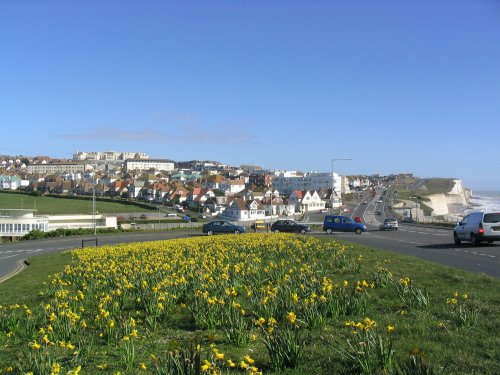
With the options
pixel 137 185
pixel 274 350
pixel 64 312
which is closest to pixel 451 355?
pixel 274 350

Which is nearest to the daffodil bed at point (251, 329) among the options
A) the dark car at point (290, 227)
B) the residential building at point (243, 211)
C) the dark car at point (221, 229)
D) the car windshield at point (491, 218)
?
the car windshield at point (491, 218)

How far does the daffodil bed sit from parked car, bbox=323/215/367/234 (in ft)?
104

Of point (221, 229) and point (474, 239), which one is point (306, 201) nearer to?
point (221, 229)

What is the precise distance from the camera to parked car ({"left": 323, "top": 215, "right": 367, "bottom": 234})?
145 feet

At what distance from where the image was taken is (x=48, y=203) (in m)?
123

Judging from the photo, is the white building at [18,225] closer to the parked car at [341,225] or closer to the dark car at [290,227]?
the dark car at [290,227]

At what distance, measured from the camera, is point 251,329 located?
24.0ft

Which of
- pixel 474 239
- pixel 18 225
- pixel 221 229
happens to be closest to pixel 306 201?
pixel 18 225

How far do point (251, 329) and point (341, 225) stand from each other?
37871 mm

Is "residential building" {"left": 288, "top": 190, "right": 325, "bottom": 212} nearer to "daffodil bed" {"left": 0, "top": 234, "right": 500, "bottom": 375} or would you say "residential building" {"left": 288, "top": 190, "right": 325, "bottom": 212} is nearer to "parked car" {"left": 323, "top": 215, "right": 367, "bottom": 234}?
"parked car" {"left": 323, "top": 215, "right": 367, "bottom": 234}

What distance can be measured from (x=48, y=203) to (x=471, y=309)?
125424 mm

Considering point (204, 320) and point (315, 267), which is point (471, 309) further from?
point (315, 267)

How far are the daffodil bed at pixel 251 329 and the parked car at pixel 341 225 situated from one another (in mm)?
31770

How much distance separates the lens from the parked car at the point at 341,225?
44.1 metres
